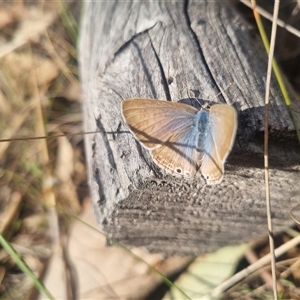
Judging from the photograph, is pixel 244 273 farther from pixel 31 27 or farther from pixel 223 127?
pixel 31 27

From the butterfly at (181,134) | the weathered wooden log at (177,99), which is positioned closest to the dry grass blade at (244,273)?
the weathered wooden log at (177,99)

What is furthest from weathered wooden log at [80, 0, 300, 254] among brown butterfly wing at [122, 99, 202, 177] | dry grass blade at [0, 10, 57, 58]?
dry grass blade at [0, 10, 57, 58]

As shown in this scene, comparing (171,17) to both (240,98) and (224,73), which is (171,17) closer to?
(224,73)

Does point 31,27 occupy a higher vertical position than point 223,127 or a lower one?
higher

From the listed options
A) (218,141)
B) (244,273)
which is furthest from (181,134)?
(244,273)

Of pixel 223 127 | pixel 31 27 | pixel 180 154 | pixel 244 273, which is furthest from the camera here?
pixel 31 27

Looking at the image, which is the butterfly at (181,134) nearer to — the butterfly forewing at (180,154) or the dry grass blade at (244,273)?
the butterfly forewing at (180,154)

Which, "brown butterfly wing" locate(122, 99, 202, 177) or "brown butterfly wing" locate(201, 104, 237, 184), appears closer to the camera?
"brown butterfly wing" locate(201, 104, 237, 184)

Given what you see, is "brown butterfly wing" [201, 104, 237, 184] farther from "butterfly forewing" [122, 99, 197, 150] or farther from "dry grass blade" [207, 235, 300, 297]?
"dry grass blade" [207, 235, 300, 297]
